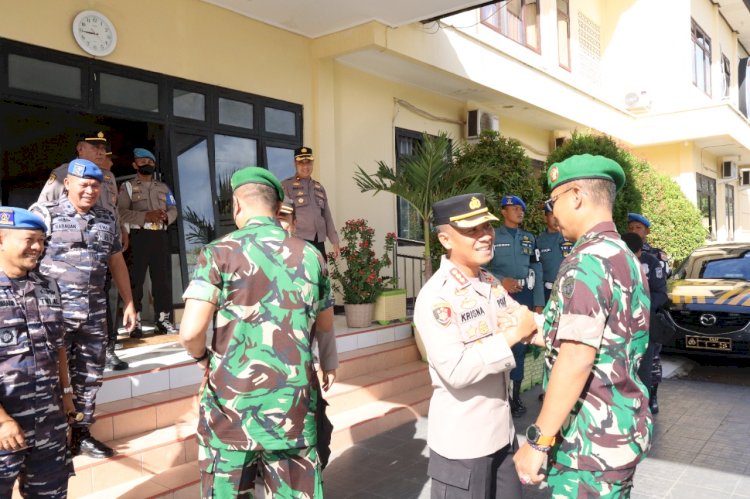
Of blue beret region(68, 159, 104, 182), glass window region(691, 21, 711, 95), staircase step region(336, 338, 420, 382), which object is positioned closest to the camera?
blue beret region(68, 159, 104, 182)

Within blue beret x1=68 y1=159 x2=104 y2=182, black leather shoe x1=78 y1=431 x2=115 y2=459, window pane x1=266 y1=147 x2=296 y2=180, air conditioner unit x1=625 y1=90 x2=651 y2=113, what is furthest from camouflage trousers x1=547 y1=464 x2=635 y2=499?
air conditioner unit x1=625 y1=90 x2=651 y2=113

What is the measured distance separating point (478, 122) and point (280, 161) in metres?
4.38

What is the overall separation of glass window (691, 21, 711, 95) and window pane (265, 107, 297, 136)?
15.0 metres

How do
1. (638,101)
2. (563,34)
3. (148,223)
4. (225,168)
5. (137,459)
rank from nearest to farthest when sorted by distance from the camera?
(137,459) < (148,223) < (225,168) < (563,34) < (638,101)

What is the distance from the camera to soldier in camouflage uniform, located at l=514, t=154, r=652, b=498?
5.95 ft

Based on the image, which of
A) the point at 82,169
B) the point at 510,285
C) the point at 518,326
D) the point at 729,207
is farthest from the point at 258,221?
the point at 729,207

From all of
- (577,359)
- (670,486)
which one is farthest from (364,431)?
(577,359)

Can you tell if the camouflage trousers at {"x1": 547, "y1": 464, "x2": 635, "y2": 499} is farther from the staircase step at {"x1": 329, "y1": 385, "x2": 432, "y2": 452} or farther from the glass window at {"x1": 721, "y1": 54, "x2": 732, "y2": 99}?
the glass window at {"x1": 721, "y1": 54, "x2": 732, "y2": 99}

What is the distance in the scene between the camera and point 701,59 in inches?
707

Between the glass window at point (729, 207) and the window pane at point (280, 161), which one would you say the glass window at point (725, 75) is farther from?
the window pane at point (280, 161)

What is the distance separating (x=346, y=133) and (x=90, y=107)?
3.61 m

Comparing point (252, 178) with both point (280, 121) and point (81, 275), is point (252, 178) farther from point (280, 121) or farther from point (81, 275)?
point (280, 121)

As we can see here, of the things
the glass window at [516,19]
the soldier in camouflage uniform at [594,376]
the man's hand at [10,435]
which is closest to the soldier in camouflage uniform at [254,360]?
the man's hand at [10,435]

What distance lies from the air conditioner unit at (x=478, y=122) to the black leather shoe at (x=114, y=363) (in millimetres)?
7490
